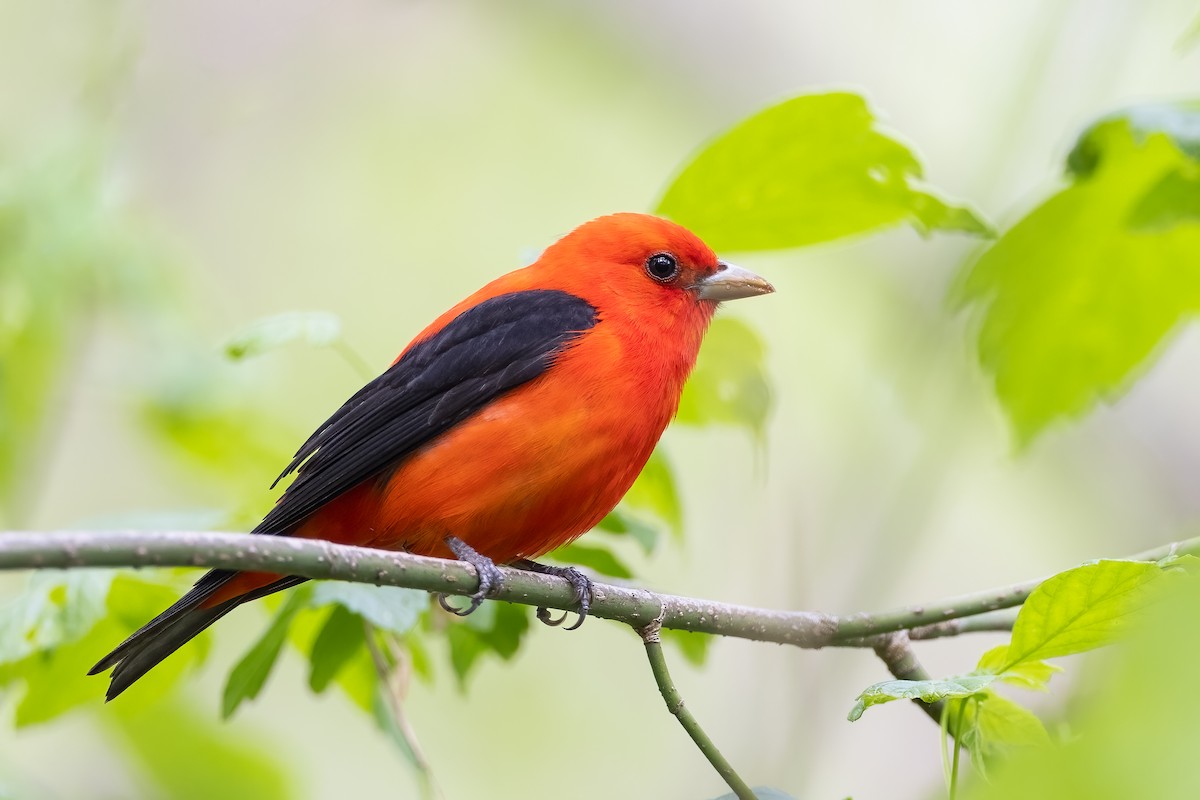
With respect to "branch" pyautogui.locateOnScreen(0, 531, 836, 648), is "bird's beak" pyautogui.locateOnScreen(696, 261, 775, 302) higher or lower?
higher

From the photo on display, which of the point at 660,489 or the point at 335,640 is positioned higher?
the point at 660,489

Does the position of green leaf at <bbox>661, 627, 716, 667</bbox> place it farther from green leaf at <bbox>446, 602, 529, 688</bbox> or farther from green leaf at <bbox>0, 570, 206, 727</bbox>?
green leaf at <bbox>0, 570, 206, 727</bbox>

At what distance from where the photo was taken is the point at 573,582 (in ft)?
11.5

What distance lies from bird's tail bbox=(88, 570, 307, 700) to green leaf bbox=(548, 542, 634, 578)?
81 centimetres

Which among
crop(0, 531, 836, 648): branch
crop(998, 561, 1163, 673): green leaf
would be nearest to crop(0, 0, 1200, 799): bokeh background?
crop(0, 531, 836, 648): branch

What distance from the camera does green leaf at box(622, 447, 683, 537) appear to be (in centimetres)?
384

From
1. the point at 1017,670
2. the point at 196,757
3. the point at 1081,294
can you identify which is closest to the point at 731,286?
the point at 1081,294

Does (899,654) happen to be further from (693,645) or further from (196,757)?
(196,757)

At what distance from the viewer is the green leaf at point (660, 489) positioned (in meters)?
3.84

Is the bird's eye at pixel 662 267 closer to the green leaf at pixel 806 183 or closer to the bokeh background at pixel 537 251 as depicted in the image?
the bokeh background at pixel 537 251

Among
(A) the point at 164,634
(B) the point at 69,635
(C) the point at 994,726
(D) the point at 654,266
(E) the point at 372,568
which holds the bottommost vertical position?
(A) the point at 164,634

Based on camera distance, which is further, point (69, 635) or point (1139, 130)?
point (69, 635)

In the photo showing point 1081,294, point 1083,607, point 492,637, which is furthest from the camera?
point 1081,294

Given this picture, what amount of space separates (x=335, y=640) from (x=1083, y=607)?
1.89 meters
